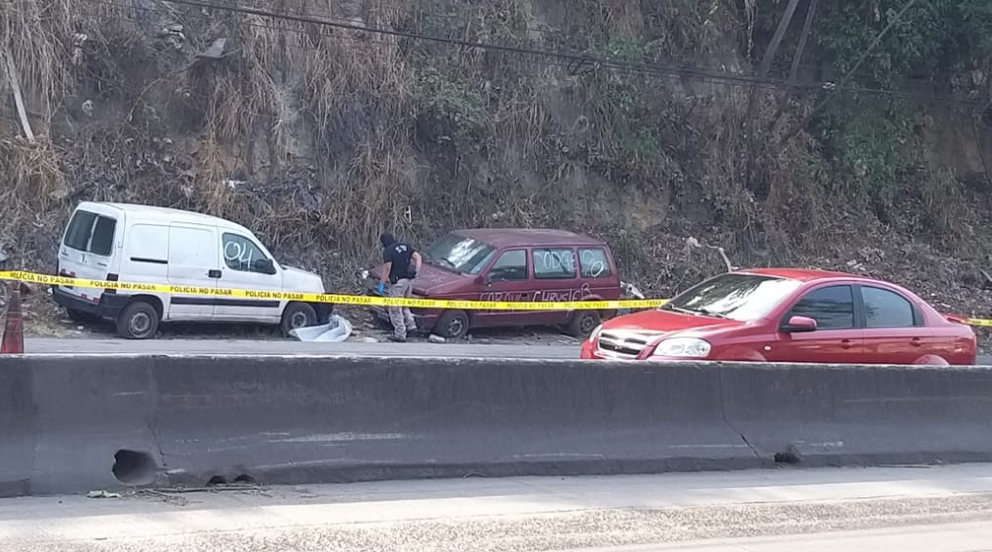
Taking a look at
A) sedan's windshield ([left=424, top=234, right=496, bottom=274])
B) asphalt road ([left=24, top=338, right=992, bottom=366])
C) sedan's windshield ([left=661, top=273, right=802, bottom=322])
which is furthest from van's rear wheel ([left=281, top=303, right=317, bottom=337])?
sedan's windshield ([left=661, top=273, right=802, bottom=322])

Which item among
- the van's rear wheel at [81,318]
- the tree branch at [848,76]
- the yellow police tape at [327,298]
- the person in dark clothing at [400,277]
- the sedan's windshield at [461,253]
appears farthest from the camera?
the tree branch at [848,76]

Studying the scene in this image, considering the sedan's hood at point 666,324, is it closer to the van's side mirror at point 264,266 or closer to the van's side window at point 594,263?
the van's side mirror at point 264,266

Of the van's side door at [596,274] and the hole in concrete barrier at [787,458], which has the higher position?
the van's side door at [596,274]

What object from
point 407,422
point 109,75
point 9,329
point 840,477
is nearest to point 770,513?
point 840,477

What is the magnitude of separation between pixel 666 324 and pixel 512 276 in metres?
8.60

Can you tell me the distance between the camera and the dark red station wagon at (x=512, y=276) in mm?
19688

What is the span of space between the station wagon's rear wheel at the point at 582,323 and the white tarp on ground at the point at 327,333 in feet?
14.4

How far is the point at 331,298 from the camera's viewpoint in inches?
735

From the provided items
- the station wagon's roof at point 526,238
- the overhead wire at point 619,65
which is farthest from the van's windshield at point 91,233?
the overhead wire at point 619,65

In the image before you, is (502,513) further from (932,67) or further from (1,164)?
(932,67)

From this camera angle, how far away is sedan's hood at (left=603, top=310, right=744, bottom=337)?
37.1 feet

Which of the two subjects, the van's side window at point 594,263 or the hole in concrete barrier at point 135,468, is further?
the van's side window at point 594,263

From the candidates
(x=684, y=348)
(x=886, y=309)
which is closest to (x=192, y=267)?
(x=684, y=348)

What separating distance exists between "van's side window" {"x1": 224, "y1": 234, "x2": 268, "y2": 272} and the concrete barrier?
32.7ft
